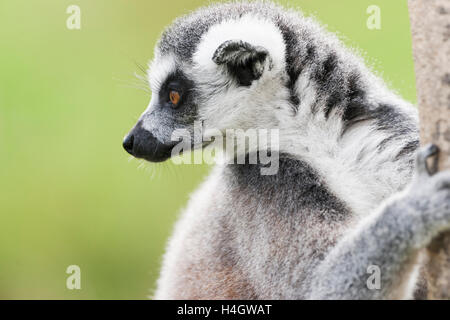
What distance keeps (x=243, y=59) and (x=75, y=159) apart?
4.29 metres

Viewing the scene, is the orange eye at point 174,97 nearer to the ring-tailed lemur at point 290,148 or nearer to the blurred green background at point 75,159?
the ring-tailed lemur at point 290,148

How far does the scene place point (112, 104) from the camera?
24.3 ft

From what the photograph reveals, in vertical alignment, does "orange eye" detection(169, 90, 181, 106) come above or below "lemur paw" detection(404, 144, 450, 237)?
above

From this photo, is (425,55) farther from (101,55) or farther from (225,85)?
(101,55)

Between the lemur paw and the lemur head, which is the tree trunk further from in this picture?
the lemur head

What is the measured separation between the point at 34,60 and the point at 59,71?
0.33 m

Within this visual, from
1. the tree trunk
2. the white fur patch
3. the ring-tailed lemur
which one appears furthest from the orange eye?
the tree trunk

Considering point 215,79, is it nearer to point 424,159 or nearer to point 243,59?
point 243,59

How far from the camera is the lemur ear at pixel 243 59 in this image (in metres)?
3.48

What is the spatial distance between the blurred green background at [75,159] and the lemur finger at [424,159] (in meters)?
4.73

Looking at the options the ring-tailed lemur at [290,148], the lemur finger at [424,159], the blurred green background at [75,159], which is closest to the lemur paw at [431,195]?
the lemur finger at [424,159]

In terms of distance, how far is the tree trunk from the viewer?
2.43 m
